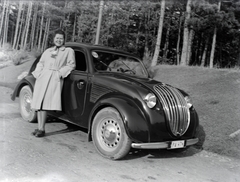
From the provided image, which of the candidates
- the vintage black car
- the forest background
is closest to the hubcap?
the vintage black car

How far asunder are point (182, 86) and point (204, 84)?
2.97 feet

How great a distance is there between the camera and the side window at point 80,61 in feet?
16.5

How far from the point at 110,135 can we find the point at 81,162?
Result: 644 mm

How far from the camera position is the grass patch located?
581 centimetres

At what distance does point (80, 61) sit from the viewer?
5.14m

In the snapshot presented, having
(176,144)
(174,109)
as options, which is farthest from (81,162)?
(174,109)

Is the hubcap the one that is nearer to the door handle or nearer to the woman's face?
the door handle

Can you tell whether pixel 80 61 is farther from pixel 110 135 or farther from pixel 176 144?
pixel 176 144

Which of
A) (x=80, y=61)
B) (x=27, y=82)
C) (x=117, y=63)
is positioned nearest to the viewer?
(x=80, y=61)

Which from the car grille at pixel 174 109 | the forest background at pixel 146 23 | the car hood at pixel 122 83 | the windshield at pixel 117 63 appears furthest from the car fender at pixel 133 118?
the forest background at pixel 146 23

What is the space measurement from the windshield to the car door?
0.27 meters

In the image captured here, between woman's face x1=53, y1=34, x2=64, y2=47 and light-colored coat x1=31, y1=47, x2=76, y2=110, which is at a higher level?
woman's face x1=53, y1=34, x2=64, y2=47

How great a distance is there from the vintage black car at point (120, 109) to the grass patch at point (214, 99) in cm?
159

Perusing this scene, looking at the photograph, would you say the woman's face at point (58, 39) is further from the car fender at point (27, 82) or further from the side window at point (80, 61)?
the car fender at point (27, 82)
